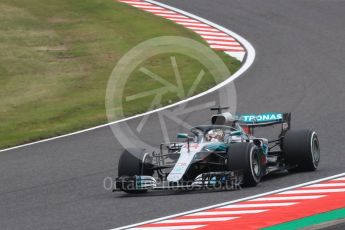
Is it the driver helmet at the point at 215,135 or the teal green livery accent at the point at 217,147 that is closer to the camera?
the teal green livery accent at the point at 217,147

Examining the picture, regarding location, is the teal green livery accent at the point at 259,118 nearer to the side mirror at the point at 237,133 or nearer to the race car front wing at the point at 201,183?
the side mirror at the point at 237,133

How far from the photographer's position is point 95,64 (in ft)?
97.3

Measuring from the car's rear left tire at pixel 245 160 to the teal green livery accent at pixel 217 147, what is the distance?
0.36 m

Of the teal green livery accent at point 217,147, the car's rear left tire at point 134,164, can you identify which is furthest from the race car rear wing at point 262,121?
the car's rear left tire at point 134,164

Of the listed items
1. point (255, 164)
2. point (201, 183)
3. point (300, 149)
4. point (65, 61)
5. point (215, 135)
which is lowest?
point (201, 183)

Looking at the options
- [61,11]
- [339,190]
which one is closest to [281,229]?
[339,190]

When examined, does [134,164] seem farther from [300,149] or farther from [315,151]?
[315,151]

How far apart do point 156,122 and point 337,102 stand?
429 centimetres

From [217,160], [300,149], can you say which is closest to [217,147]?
[217,160]

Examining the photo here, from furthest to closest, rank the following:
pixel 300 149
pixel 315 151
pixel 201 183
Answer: pixel 315 151 < pixel 300 149 < pixel 201 183

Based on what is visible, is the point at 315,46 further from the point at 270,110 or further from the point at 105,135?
the point at 105,135

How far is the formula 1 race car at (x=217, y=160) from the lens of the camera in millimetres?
15102

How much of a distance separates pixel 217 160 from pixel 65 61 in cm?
1514

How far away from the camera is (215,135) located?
15.9 meters
